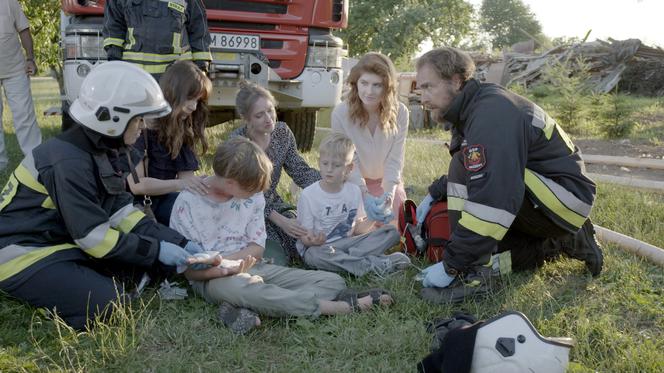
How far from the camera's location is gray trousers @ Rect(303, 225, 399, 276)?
3.61m

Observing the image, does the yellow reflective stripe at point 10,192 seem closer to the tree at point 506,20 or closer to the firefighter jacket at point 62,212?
the firefighter jacket at point 62,212

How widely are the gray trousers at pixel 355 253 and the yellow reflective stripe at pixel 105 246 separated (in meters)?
1.23

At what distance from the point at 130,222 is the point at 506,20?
74251 millimetres

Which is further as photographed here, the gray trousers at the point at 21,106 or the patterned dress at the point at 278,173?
the gray trousers at the point at 21,106

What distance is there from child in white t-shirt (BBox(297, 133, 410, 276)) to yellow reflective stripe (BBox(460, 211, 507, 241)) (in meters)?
0.79

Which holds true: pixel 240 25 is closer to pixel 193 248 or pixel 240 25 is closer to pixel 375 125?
pixel 375 125

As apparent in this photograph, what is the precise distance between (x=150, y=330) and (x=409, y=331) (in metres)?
1.16

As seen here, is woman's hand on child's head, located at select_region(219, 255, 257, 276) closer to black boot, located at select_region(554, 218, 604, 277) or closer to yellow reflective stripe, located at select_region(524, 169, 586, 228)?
yellow reflective stripe, located at select_region(524, 169, 586, 228)

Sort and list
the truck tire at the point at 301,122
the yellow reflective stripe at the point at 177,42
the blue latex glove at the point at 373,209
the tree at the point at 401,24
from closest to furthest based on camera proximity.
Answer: the blue latex glove at the point at 373,209 → the yellow reflective stripe at the point at 177,42 → the truck tire at the point at 301,122 → the tree at the point at 401,24

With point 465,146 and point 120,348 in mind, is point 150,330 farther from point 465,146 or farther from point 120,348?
point 465,146

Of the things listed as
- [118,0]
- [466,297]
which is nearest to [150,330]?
[466,297]

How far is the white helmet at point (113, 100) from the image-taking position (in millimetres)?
2682

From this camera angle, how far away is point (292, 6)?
6234 mm

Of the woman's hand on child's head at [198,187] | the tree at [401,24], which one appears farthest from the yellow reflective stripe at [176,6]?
the tree at [401,24]
